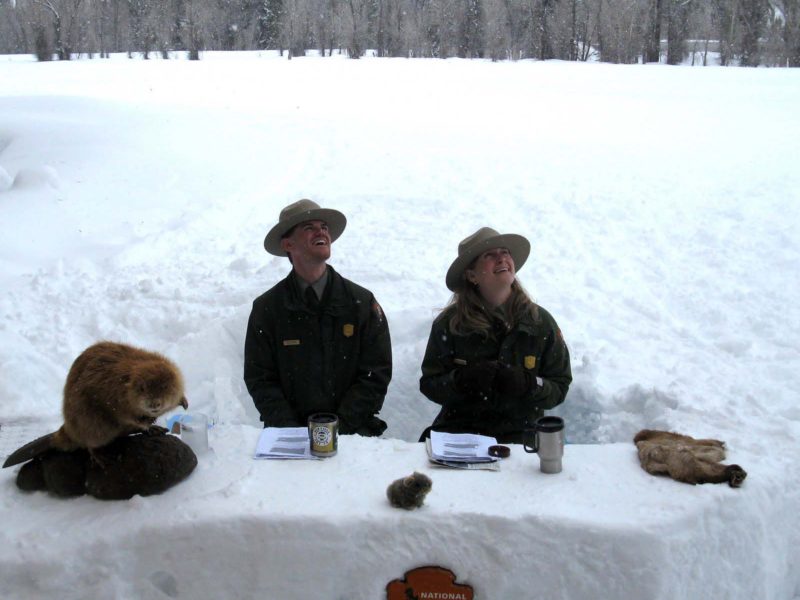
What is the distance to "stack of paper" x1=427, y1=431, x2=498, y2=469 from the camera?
2631mm

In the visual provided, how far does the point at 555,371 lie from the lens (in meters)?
3.53

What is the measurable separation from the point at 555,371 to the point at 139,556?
2046 millimetres

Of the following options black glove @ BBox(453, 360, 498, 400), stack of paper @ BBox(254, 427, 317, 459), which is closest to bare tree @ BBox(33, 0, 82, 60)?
black glove @ BBox(453, 360, 498, 400)

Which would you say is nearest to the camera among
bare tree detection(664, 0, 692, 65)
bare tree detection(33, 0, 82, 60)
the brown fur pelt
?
the brown fur pelt

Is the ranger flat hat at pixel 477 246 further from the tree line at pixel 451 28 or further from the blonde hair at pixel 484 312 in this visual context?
the tree line at pixel 451 28

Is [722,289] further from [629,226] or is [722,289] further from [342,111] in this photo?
[342,111]

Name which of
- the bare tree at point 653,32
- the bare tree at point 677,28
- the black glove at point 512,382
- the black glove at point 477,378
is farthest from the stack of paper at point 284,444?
the bare tree at point 677,28

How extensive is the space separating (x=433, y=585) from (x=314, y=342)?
165 centimetres

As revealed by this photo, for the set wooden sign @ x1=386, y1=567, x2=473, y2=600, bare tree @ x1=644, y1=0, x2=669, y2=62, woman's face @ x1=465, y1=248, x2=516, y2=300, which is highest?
bare tree @ x1=644, y1=0, x2=669, y2=62

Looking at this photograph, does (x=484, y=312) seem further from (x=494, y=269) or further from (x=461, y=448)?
(x=461, y=448)

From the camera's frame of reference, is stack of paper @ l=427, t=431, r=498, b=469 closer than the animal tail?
No

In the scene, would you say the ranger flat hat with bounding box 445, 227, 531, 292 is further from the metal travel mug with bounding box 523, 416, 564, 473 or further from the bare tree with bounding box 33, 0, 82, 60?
the bare tree with bounding box 33, 0, 82, 60

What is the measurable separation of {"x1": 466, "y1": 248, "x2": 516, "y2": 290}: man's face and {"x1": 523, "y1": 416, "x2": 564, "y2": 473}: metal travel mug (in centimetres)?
101

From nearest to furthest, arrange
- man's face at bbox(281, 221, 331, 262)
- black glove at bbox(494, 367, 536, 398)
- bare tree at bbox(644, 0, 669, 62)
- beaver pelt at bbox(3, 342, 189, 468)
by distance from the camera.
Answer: beaver pelt at bbox(3, 342, 189, 468), black glove at bbox(494, 367, 536, 398), man's face at bbox(281, 221, 331, 262), bare tree at bbox(644, 0, 669, 62)
